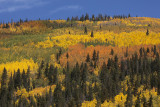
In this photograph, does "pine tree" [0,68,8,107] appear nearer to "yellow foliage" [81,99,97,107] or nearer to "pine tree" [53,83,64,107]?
"pine tree" [53,83,64,107]

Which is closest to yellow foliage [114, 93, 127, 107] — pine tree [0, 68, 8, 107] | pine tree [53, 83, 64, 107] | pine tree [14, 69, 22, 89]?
pine tree [53, 83, 64, 107]

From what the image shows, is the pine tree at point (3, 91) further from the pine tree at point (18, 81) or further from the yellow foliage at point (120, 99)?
the yellow foliage at point (120, 99)

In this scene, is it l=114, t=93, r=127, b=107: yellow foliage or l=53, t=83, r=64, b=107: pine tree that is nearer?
l=114, t=93, r=127, b=107: yellow foliage

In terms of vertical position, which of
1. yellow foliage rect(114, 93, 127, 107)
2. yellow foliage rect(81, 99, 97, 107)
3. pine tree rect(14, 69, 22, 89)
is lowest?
yellow foliage rect(81, 99, 97, 107)

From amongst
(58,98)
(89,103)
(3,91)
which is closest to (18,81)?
(3,91)

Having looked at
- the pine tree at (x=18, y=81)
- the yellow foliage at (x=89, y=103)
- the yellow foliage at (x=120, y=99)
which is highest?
the pine tree at (x=18, y=81)

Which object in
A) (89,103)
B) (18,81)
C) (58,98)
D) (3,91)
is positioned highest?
(18,81)

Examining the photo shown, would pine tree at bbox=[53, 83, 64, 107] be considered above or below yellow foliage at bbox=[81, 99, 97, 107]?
above

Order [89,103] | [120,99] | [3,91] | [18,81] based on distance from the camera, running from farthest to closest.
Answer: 1. [18,81]
2. [3,91]
3. [89,103]
4. [120,99]

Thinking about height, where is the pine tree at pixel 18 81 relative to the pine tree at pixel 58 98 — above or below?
above

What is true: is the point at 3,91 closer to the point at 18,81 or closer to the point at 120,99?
the point at 18,81

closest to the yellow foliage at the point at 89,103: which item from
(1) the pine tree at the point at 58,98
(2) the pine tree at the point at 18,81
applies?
(1) the pine tree at the point at 58,98

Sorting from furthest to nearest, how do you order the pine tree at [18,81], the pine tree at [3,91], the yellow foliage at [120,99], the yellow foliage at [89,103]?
the pine tree at [18,81]
the pine tree at [3,91]
the yellow foliage at [89,103]
the yellow foliage at [120,99]

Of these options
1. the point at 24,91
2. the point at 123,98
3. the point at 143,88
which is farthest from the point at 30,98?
the point at 143,88
